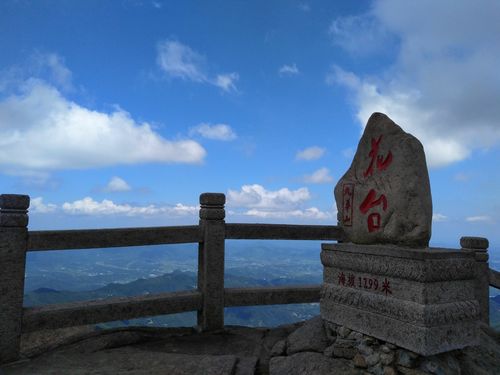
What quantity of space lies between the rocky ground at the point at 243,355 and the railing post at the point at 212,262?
0.83 ft

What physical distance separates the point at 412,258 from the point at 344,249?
0.99m

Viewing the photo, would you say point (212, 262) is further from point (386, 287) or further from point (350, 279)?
point (386, 287)

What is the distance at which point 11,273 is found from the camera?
14.6ft

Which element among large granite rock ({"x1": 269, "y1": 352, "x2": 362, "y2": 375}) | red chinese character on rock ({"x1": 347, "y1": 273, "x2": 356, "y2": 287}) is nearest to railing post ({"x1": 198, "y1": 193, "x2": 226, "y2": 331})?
large granite rock ({"x1": 269, "y1": 352, "x2": 362, "y2": 375})

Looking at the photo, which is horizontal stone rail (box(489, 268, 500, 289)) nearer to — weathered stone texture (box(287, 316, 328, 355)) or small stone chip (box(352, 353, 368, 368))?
weathered stone texture (box(287, 316, 328, 355))

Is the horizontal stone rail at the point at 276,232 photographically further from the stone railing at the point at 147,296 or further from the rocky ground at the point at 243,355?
the rocky ground at the point at 243,355

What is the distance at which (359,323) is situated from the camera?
4.05 metres

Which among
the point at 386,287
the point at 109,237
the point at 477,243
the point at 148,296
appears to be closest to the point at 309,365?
the point at 386,287

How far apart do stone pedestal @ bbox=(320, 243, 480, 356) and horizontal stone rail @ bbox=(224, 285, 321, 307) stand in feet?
5.46

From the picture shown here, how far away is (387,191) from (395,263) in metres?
0.75

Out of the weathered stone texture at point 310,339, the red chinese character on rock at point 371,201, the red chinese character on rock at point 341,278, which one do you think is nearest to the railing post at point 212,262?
the weathered stone texture at point 310,339

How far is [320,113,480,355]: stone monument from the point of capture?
347 centimetres

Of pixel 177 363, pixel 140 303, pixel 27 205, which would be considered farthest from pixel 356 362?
pixel 27 205

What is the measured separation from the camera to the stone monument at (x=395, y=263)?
3.47 m
